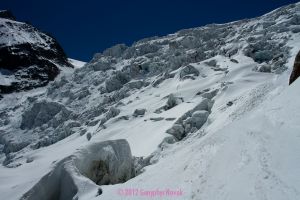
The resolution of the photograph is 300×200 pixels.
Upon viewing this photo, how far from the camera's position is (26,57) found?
131 metres

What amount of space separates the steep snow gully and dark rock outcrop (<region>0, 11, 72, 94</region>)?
1004 centimetres

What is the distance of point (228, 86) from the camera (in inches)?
1593

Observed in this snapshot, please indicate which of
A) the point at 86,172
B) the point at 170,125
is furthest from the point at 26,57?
the point at 86,172

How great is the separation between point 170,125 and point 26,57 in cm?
10864

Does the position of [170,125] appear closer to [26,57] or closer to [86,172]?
[86,172]

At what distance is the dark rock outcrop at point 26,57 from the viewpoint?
118375 mm

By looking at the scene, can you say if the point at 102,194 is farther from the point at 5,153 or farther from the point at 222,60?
the point at 5,153

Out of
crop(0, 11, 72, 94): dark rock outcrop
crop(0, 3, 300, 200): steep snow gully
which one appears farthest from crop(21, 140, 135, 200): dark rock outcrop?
crop(0, 11, 72, 94): dark rock outcrop

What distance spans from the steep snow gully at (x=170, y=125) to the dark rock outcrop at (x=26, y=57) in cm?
1004

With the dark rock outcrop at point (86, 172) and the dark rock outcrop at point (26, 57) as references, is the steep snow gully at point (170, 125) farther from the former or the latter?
the dark rock outcrop at point (26, 57)

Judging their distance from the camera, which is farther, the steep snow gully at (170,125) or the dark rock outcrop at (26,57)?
the dark rock outcrop at (26,57)

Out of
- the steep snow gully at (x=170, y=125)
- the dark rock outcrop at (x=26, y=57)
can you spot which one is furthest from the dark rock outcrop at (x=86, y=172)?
the dark rock outcrop at (x=26, y=57)

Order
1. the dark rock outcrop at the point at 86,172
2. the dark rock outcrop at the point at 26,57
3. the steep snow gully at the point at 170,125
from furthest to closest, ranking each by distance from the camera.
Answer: the dark rock outcrop at the point at 26,57 → the dark rock outcrop at the point at 86,172 → the steep snow gully at the point at 170,125

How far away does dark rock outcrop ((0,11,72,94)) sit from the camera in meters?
118
